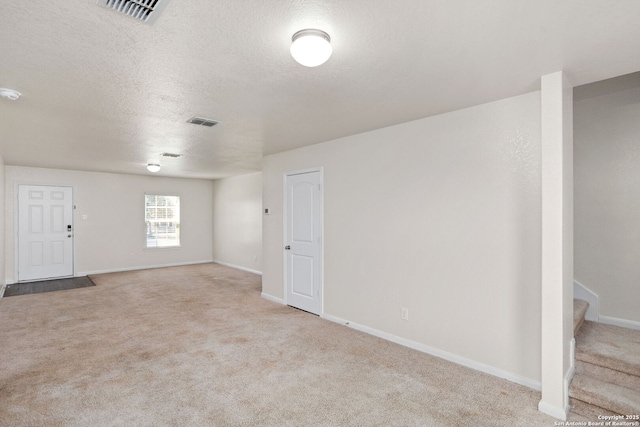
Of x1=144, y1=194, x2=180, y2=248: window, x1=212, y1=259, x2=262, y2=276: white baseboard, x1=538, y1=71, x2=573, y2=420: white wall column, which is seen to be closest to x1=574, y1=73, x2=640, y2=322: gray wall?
x1=538, y1=71, x2=573, y2=420: white wall column

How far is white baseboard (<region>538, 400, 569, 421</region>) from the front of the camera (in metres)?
2.26

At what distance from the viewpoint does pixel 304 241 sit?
15.9ft

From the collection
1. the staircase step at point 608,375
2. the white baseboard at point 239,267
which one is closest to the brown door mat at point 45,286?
the white baseboard at point 239,267

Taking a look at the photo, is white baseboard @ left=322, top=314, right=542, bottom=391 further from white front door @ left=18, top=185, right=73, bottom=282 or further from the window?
white front door @ left=18, top=185, right=73, bottom=282

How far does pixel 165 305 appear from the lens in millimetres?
5070

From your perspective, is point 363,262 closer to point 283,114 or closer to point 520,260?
point 520,260

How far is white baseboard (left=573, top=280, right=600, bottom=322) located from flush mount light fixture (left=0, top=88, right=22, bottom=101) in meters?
5.42

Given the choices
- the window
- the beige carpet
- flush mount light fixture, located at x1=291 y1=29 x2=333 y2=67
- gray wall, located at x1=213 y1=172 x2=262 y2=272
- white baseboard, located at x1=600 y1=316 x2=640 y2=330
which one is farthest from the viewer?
the window

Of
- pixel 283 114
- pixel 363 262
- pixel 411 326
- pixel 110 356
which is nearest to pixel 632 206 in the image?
pixel 411 326

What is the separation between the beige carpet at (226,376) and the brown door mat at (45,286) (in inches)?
58.8

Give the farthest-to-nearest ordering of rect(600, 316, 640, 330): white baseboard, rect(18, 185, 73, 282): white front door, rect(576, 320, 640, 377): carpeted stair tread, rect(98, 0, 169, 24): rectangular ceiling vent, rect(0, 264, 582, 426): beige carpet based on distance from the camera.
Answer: rect(18, 185, 73, 282): white front door, rect(600, 316, 640, 330): white baseboard, rect(576, 320, 640, 377): carpeted stair tread, rect(0, 264, 582, 426): beige carpet, rect(98, 0, 169, 24): rectangular ceiling vent

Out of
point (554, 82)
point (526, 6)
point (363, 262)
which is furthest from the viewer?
point (363, 262)

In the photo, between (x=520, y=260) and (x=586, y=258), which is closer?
(x=520, y=260)

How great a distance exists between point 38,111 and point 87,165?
13.0ft
